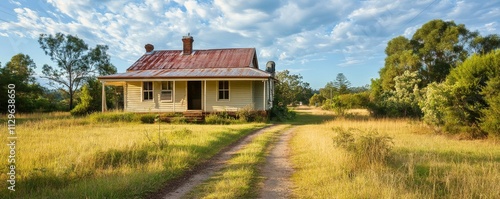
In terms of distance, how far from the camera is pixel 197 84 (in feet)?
69.0

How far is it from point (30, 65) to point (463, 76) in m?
42.1

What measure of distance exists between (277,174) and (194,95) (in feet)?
52.6

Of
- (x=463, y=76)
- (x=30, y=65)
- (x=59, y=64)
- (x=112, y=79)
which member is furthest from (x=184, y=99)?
(x=30, y=65)

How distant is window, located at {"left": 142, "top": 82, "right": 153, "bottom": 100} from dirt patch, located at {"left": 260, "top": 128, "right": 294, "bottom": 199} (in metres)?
13.9

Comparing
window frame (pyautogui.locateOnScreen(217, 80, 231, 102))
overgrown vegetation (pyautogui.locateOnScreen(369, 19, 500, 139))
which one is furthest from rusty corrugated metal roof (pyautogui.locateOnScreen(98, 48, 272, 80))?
overgrown vegetation (pyautogui.locateOnScreen(369, 19, 500, 139))

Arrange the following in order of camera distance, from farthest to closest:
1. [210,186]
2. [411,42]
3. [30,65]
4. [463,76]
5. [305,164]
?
[30,65] < [411,42] < [463,76] < [305,164] < [210,186]

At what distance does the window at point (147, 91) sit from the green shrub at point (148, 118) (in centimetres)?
287

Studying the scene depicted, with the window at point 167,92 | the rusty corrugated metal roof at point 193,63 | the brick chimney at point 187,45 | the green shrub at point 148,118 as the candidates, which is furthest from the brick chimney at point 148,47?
the green shrub at point 148,118

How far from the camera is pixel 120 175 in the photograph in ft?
17.9

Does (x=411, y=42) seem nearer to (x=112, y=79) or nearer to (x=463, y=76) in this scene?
(x=463, y=76)

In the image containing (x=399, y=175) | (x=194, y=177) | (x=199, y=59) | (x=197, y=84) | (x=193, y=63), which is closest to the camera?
(x=399, y=175)

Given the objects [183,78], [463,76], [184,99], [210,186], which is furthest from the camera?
[184,99]

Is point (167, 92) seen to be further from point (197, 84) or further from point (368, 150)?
point (368, 150)

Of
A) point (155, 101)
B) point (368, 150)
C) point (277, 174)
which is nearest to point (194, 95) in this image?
point (155, 101)
